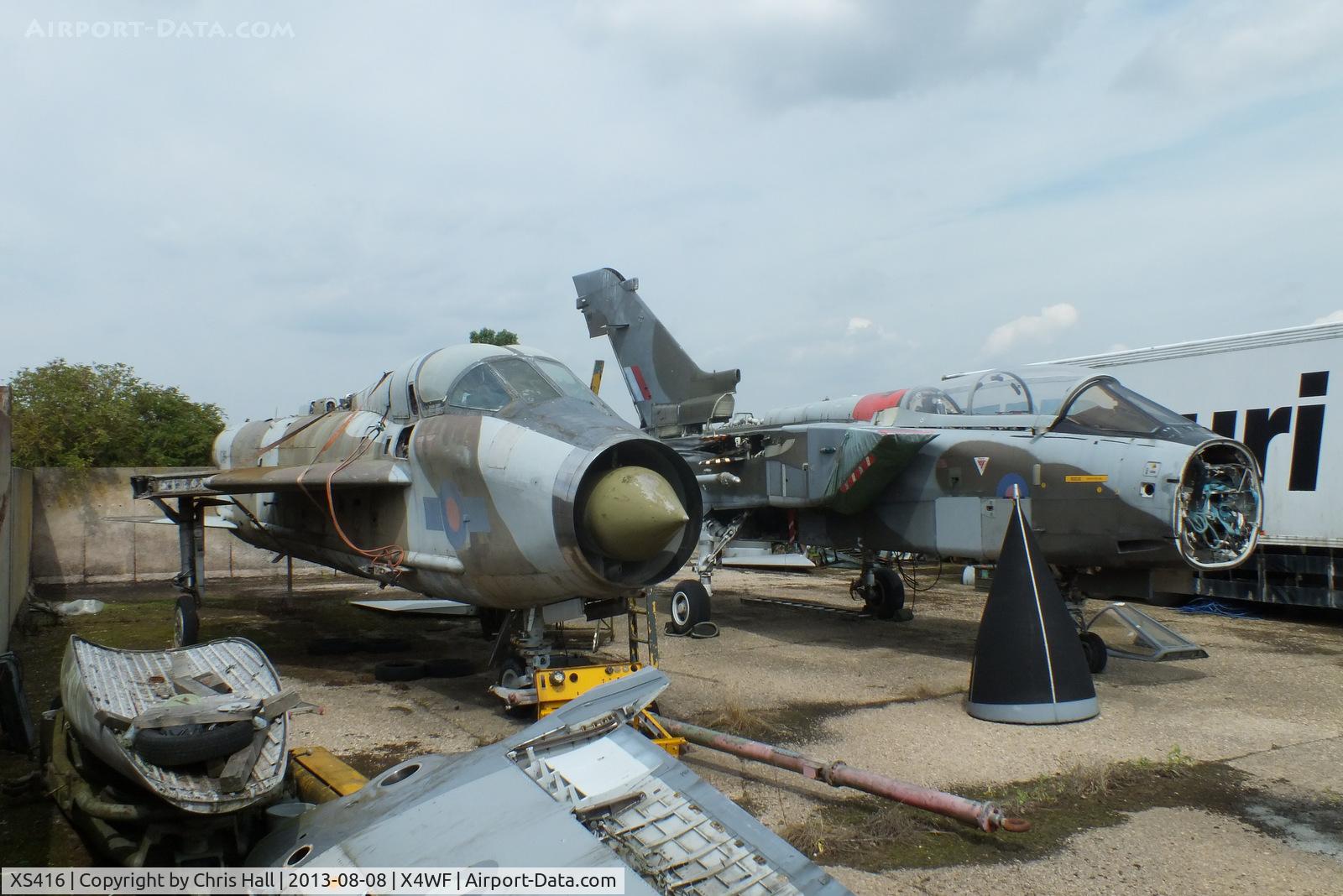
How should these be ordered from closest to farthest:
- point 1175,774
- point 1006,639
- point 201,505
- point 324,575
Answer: point 1175,774 → point 1006,639 → point 201,505 → point 324,575

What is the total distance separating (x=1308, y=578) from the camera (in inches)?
475

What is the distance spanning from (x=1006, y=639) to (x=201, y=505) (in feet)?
27.8

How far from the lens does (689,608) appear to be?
34.5 ft

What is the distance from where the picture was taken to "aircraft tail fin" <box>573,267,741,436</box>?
13.6 meters

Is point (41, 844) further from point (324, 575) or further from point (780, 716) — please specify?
point (324, 575)

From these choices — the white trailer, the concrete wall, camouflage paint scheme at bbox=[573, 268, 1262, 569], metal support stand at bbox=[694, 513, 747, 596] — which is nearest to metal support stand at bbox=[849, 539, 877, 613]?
camouflage paint scheme at bbox=[573, 268, 1262, 569]

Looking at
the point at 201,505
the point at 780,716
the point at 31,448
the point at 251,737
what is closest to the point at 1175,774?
the point at 780,716

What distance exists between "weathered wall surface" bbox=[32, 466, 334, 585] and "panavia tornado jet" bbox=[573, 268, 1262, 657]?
9.69 meters

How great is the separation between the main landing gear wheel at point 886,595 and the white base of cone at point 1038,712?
4.88 m

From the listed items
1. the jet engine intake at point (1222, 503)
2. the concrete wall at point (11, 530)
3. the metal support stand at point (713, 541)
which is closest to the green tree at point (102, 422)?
the concrete wall at point (11, 530)

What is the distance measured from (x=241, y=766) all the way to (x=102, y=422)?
72.5 feet

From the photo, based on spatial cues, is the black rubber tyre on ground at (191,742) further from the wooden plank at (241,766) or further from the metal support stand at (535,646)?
the metal support stand at (535,646)

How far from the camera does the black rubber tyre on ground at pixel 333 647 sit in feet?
30.2

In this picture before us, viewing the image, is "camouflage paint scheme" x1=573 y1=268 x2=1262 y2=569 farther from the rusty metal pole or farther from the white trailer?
the rusty metal pole
